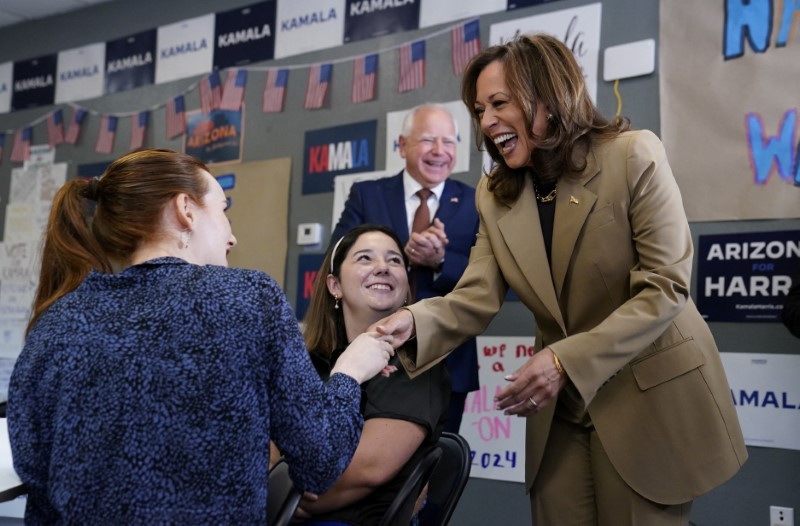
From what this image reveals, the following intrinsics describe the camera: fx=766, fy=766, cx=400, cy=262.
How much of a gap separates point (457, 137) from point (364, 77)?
717mm

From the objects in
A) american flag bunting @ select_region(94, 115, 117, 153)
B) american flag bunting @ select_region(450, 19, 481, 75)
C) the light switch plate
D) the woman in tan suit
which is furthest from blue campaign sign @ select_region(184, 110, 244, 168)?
the woman in tan suit

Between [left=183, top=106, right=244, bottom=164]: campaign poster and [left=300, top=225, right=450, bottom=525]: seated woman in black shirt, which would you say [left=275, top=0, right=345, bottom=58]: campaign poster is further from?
[left=300, top=225, right=450, bottom=525]: seated woman in black shirt

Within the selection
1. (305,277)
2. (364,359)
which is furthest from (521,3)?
(364,359)

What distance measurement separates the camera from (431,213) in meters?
2.93

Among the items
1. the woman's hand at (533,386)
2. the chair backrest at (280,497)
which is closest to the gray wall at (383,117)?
the woman's hand at (533,386)

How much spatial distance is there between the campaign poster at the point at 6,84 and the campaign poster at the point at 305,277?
293 cm

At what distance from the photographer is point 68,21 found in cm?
534

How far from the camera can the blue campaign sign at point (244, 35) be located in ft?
14.6

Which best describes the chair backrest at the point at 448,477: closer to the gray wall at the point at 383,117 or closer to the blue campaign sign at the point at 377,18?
the gray wall at the point at 383,117

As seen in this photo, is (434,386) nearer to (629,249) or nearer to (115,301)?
(629,249)

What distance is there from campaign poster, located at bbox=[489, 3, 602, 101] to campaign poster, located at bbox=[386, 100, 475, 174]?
48cm

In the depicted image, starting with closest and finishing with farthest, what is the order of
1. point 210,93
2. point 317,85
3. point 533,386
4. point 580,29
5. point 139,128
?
point 533,386 < point 580,29 < point 317,85 < point 210,93 < point 139,128

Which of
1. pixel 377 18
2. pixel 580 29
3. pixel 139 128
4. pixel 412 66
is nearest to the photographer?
pixel 580 29

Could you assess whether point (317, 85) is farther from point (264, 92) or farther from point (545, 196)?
point (545, 196)
